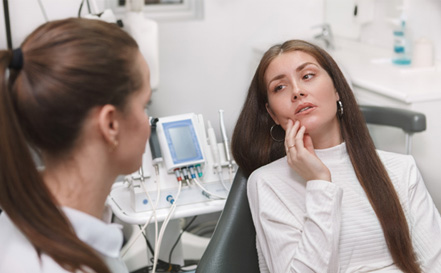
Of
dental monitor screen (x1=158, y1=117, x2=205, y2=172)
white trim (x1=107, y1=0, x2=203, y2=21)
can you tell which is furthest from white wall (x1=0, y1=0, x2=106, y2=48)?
white trim (x1=107, y1=0, x2=203, y2=21)

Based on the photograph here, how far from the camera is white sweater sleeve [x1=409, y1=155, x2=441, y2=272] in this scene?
1.49 m

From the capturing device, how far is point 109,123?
35.6 inches

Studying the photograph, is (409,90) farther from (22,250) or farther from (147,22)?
(22,250)

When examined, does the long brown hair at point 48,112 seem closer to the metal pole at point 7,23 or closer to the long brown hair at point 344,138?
the long brown hair at point 344,138

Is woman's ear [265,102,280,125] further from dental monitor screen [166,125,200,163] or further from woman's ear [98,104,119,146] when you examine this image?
woman's ear [98,104,119,146]

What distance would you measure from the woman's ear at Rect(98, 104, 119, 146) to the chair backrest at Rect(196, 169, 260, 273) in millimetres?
661

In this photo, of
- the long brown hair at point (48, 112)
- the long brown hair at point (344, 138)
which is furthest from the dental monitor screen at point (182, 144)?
the long brown hair at point (48, 112)

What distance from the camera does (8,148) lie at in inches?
32.9

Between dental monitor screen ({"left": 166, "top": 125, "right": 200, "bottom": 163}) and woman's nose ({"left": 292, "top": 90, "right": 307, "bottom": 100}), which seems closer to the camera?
woman's nose ({"left": 292, "top": 90, "right": 307, "bottom": 100})

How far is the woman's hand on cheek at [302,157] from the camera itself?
1459 mm

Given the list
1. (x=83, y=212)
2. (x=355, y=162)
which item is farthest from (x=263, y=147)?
(x=83, y=212)

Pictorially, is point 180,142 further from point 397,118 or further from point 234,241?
point 397,118

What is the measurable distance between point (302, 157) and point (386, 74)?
1503mm

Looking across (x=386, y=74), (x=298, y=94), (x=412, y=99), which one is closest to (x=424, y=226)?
(x=298, y=94)
